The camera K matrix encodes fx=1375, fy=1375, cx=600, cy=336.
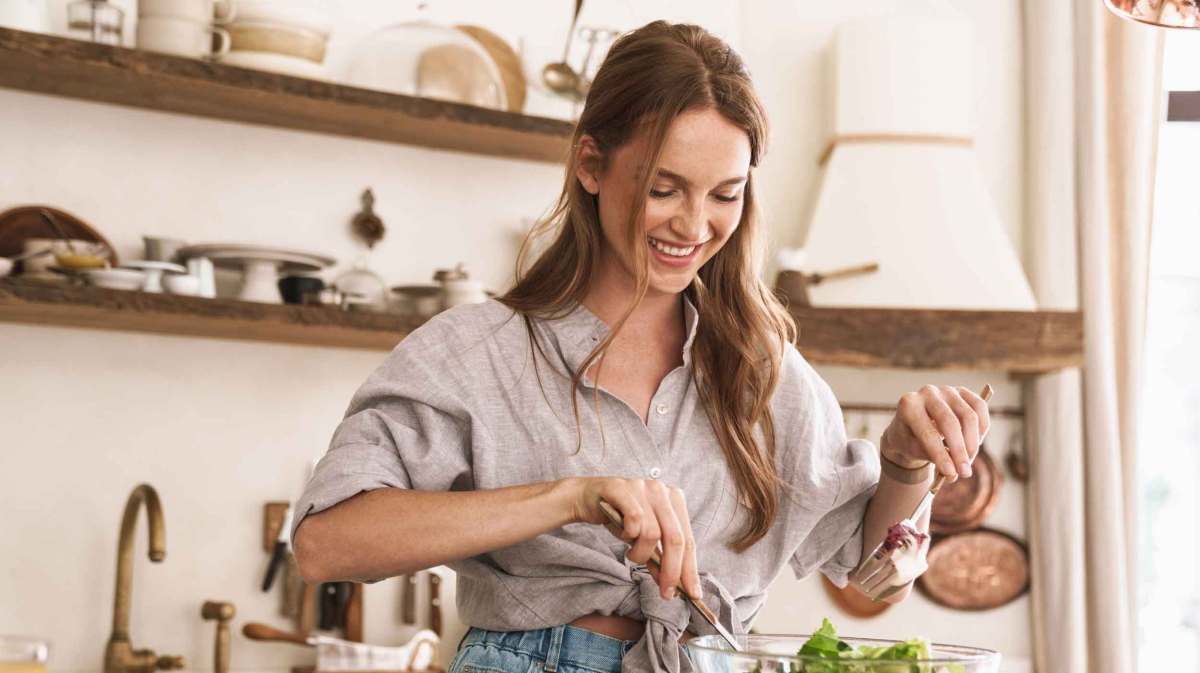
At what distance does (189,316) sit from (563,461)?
56.1 inches

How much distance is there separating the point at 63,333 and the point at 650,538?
6.44 ft

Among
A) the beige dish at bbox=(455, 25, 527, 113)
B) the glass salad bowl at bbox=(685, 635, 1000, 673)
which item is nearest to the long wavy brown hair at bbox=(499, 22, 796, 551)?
the glass salad bowl at bbox=(685, 635, 1000, 673)

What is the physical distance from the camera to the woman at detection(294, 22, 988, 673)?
49.9 inches

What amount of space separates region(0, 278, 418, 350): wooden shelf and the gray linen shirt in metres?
1.29

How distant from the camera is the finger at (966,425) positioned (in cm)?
131

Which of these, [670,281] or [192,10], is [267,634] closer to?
[192,10]

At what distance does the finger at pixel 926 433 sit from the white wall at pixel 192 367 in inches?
73.4

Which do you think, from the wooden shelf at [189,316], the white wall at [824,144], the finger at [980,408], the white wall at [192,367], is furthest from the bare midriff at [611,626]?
the white wall at [824,144]

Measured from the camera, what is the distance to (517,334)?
142 cm

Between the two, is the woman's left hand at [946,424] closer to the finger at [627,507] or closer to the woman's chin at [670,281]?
the woman's chin at [670,281]

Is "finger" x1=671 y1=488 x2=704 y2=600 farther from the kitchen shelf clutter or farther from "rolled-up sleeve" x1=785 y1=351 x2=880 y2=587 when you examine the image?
the kitchen shelf clutter

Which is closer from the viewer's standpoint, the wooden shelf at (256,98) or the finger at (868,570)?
the finger at (868,570)

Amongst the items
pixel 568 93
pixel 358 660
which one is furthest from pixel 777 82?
pixel 358 660

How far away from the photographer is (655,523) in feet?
3.58
